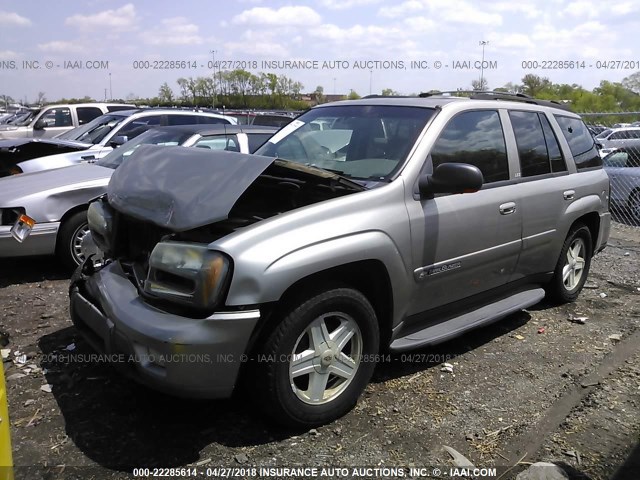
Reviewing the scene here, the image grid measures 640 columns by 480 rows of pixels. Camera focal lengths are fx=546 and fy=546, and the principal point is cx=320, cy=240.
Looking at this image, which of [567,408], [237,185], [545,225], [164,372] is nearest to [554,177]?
[545,225]

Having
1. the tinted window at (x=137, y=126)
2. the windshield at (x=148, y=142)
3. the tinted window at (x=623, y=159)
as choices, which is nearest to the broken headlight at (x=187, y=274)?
the windshield at (x=148, y=142)

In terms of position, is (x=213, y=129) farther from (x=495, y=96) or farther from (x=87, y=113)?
(x=87, y=113)

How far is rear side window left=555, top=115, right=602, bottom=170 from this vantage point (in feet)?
16.6

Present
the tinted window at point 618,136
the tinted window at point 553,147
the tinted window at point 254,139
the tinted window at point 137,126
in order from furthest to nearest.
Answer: the tinted window at point 618,136
the tinted window at point 137,126
the tinted window at point 254,139
the tinted window at point 553,147

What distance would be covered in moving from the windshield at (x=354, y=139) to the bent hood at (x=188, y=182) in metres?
0.36

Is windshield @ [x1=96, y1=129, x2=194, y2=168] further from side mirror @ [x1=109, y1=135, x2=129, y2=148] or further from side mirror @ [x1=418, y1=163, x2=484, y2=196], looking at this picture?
side mirror @ [x1=418, y1=163, x2=484, y2=196]

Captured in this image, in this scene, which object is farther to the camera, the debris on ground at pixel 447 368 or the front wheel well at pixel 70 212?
the front wheel well at pixel 70 212

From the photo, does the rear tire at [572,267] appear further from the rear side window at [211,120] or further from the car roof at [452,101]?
the rear side window at [211,120]

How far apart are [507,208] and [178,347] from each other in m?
2.63

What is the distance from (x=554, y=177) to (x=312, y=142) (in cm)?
215

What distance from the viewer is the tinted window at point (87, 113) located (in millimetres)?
14984

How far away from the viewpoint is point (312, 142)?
4172 mm

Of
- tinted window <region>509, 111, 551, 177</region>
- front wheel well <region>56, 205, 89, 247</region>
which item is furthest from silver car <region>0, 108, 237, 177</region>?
tinted window <region>509, 111, 551, 177</region>

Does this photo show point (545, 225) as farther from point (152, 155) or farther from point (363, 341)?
point (152, 155)
